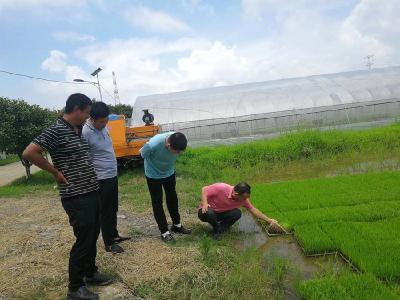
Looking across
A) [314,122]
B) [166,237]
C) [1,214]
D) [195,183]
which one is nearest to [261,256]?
[166,237]

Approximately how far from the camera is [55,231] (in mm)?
5062

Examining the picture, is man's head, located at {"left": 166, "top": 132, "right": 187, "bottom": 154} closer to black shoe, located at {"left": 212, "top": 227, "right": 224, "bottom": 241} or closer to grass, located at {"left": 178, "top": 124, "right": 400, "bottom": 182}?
black shoe, located at {"left": 212, "top": 227, "right": 224, "bottom": 241}

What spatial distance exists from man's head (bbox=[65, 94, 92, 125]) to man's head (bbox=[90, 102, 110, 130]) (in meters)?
0.75

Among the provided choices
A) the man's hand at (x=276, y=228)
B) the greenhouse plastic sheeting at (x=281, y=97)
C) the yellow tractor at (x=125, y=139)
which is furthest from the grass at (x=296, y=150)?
the greenhouse plastic sheeting at (x=281, y=97)

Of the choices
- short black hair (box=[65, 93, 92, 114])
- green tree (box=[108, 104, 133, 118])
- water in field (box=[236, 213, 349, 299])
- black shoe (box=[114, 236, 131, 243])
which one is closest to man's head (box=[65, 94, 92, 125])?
short black hair (box=[65, 93, 92, 114])

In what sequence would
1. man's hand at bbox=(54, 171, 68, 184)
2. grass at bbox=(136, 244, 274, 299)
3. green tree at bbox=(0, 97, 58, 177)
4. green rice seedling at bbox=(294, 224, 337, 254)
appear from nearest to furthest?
man's hand at bbox=(54, 171, 68, 184) → grass at bbox=(136, 244, 274, 299) → green rice seedling at bbox=(294, 224, 337, 254) → green tree at bbox=(0, 97, 58, 177)

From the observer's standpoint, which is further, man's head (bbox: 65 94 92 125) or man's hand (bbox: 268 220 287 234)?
man's hand (bbox: 268 220 287 234)

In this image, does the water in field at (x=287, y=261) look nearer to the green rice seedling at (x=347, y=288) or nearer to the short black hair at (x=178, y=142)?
the green rice seedling at (x=347, y=288)

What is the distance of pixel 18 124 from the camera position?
38.6ft

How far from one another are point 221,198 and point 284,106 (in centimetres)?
1157

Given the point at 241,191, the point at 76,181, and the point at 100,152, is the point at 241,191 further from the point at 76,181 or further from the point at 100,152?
the point at 76,181

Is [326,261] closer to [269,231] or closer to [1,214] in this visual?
[269,231]

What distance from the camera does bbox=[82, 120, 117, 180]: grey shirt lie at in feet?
Answer: 12.5

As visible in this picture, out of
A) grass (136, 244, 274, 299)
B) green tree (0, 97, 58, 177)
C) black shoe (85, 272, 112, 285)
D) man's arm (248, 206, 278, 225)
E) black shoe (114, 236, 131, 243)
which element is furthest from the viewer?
green tree (0, 97, 58, 177)
